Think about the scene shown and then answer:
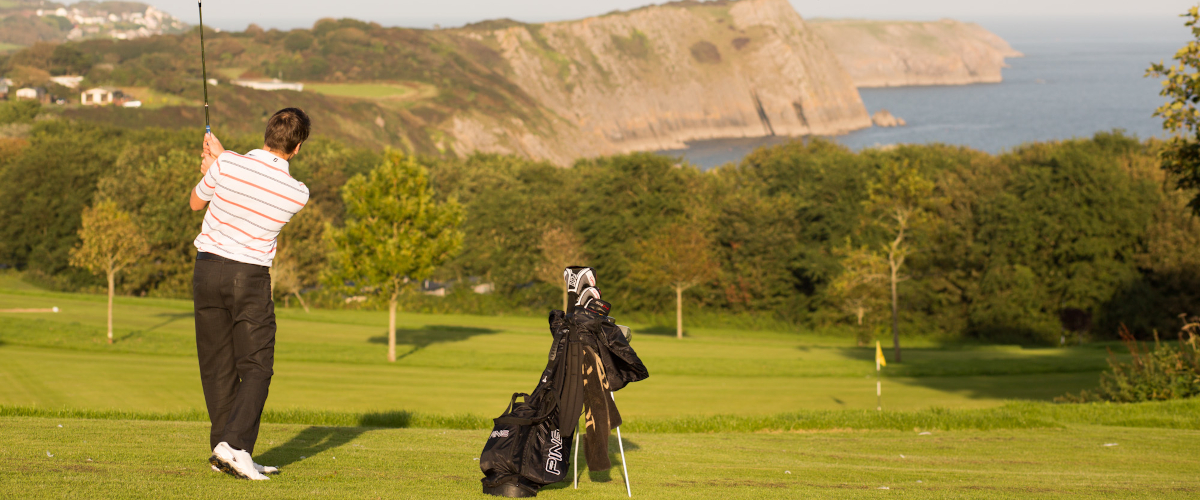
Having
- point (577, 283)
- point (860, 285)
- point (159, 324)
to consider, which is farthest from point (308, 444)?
point (860, 285)

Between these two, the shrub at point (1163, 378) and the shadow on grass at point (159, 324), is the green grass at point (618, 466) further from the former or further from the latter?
the shadow on grass at point (159, 324)

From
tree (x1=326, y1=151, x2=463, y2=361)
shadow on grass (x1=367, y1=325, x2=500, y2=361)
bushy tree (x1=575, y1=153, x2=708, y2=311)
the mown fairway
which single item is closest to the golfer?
the mown fairway

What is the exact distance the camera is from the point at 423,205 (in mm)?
33250

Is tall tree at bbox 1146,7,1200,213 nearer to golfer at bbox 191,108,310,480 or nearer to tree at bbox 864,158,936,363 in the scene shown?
golfer at bbox 191,108,310,480

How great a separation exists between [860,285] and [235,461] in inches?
1953

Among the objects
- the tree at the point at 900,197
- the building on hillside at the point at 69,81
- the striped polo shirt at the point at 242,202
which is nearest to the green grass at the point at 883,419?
the striped polo shirt at the point at 242,202

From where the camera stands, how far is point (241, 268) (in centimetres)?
666

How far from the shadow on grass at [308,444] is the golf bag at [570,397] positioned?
1.96 m

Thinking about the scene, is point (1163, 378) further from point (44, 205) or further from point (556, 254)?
point (44, 205)

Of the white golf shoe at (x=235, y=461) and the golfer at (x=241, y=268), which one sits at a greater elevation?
the golfer at (x=241, y=268)

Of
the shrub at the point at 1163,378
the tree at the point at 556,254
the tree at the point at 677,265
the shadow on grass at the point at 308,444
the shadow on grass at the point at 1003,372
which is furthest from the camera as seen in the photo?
the tree at the point at 556,254

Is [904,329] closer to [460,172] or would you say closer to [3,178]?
[460,172]

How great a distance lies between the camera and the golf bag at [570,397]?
7.25m

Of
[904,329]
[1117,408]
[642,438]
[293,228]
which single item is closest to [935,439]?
[642,438]
